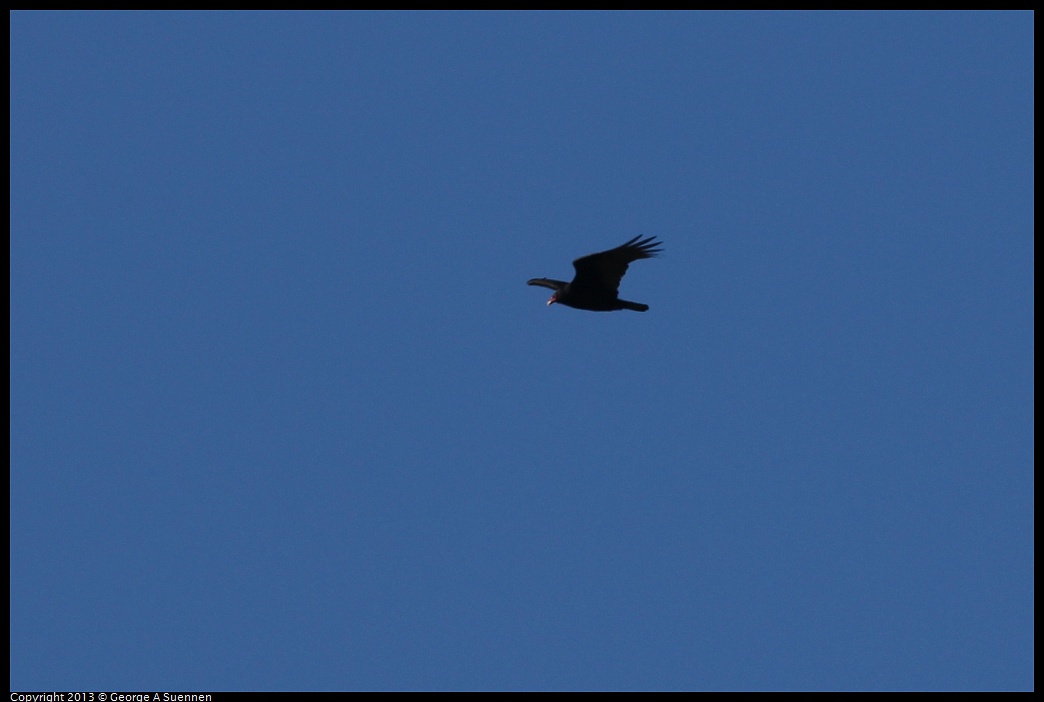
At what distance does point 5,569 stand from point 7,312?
5166 millimetres

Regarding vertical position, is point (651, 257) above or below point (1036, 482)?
above

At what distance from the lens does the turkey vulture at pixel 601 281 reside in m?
28.9

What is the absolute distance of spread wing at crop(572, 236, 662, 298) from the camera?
94.4 ft

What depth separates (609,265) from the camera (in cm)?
2922

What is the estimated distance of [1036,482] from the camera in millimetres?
30703

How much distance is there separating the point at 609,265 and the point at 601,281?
1.64 feet

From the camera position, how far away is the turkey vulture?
94.7ft

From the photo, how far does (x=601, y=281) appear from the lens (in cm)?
2958

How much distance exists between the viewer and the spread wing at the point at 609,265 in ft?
94.4
